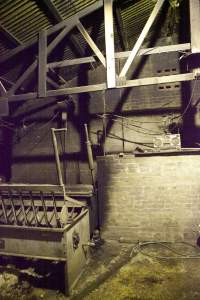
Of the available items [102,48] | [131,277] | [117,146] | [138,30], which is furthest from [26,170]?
[138,30]

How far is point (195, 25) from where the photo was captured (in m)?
5.18

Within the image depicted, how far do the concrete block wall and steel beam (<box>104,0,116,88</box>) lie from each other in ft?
8.00

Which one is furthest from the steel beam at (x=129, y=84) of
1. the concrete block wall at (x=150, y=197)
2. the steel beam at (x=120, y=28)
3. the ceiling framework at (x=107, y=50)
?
the concrete block wall at (x=150, y=197)

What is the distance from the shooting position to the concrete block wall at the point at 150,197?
674cm

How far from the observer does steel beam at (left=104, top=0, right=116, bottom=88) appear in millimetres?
5336

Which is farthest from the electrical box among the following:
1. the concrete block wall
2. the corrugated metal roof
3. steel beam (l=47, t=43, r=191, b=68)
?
the corrugated metal roof

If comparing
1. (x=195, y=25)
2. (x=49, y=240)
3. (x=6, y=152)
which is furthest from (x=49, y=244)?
(x=6, y=152)

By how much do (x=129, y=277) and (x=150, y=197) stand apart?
2410 millimetres

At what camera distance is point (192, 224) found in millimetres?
6707

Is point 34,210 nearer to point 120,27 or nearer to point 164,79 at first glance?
point 164,79

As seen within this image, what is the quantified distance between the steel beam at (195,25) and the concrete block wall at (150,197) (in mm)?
2763

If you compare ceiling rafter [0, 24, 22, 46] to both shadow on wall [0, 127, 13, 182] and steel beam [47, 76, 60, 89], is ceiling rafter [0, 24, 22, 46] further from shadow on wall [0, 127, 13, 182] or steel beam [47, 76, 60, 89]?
shadow on wall [0, 127, 13, 182]

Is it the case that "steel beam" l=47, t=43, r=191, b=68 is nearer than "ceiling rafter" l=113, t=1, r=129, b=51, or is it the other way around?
"steel beam" l=47, t=43, r=191, b=68

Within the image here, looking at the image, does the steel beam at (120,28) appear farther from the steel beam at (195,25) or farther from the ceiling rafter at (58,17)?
the steel beam at (195,25)
